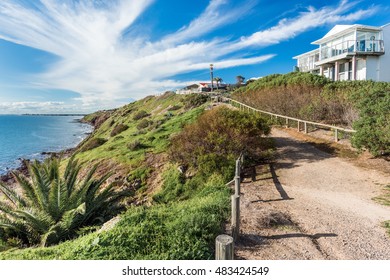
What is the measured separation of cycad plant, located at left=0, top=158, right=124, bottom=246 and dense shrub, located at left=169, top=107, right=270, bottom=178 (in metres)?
3.73

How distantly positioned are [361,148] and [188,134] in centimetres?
718

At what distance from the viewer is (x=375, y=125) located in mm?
10438

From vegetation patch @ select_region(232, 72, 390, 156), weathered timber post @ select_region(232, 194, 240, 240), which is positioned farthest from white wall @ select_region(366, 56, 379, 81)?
weathered timber post @ select_region(232, 194, 240, 240)

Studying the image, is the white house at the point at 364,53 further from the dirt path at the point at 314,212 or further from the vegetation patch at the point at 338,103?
the dirt path at the point at 314,212

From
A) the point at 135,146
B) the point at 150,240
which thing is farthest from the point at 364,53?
the point at 150,240

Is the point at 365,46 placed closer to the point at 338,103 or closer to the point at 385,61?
the point at 385,61

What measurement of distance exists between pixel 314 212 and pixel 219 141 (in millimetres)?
4590

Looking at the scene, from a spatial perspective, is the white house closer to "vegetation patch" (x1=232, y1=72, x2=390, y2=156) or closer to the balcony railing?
the balcony railing

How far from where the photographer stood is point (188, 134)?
11562mm

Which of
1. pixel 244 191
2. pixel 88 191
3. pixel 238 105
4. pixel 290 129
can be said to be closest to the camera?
pixel 244 191
